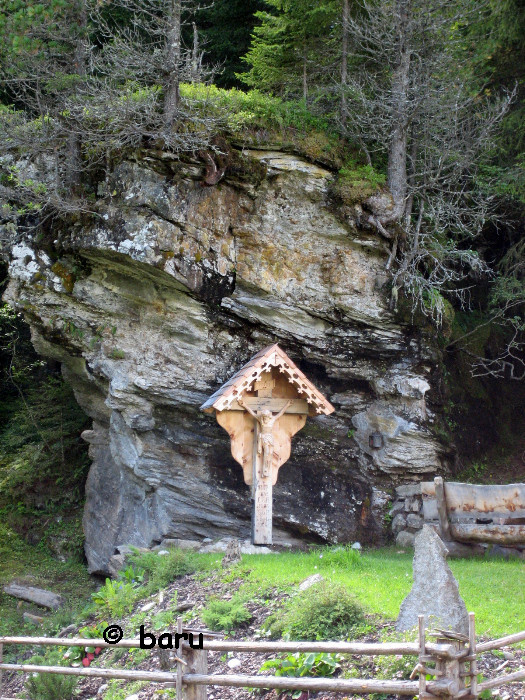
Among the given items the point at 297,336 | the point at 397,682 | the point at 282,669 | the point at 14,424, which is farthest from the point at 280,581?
the point at 14,424

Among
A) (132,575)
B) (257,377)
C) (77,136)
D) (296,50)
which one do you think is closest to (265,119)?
(296,50)

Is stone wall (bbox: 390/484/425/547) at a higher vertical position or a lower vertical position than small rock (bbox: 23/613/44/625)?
higher

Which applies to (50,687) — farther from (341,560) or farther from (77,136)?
(77,136)

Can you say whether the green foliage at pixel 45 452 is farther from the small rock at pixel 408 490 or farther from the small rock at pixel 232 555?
the small rock at pixel 232 555

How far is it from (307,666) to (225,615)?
152cm

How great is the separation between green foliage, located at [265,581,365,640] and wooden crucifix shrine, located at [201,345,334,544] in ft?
10.5

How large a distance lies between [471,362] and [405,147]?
430 cm

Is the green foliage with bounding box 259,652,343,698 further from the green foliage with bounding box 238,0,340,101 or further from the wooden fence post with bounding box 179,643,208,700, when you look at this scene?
the green foliage with bounding box 238,0,340,101

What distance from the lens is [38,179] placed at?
12.5 meters

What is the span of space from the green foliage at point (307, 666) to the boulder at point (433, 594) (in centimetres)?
64

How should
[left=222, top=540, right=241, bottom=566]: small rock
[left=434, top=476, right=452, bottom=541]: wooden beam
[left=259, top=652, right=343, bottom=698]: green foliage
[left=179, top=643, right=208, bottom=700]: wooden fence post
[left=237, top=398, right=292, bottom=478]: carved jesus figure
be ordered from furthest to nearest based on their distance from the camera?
[left=237, top=398, right=292, bottom=478]: carved jesus figure, [left=434, top=476, right=452, bottom=541]: wooden beam, [left=222, top=540, right=241, bottom=566]: small rock, [left=259, top=652, right=343, bottom=698]: green foliage, [left=179, top=643, right=208, bottom=700]: wooden fence post

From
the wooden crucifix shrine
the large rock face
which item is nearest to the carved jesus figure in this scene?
the wooden crucifix shrine

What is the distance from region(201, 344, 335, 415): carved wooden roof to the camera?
10.1m

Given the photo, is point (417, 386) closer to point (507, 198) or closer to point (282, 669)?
point (507, 198)
